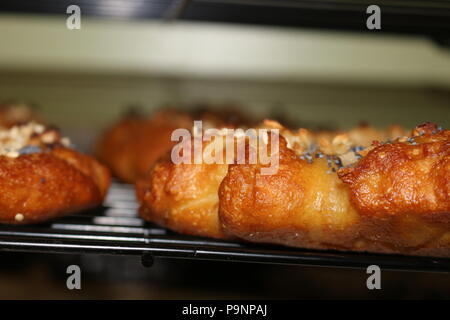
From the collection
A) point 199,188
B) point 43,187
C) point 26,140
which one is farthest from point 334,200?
point 26,140

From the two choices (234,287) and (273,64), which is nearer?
(234,287)

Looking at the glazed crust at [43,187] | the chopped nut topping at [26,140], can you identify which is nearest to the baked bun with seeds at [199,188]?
the glazed crust at [43,187]

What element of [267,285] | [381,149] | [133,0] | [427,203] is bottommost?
[267,285]

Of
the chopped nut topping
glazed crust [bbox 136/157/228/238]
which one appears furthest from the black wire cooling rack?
the chopped nut topping

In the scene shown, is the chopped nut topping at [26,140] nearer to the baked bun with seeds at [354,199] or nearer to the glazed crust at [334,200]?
the glazed crust at [334,200]

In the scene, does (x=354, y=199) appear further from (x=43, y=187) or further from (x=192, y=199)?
(x=43, y=187)

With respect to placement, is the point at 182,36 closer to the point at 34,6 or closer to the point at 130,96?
Result: the point at 130,96

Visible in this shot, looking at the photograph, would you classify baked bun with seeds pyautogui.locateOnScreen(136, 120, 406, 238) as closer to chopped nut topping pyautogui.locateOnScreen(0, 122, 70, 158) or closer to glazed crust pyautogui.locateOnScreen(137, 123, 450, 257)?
glazed crust pyautogui.locateOnScreen(137, 123, 450, 257)

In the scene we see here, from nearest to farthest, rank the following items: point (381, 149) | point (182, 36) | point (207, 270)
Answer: point (381, 149) < point (207, 270) < point (182, 36)

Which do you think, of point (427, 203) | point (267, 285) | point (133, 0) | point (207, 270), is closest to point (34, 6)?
point (133, 0)
